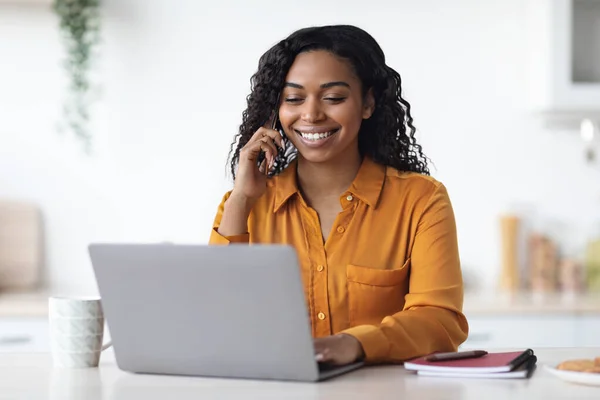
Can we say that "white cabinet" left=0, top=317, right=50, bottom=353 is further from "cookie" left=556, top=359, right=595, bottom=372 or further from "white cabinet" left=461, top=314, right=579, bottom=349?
"cookie" left=556, top=359, right=595, bottom=372

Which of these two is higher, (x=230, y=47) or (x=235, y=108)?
(x=230, y=47)

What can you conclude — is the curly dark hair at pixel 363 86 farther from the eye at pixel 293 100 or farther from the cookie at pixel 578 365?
the cookie at pixel 578 365

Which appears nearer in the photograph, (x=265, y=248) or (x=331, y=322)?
(x=265, y=248)

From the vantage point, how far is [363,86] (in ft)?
7.29

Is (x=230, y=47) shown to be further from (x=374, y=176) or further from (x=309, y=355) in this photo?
(x=309, y=355)

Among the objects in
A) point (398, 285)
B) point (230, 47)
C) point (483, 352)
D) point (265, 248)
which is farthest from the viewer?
point (230, 47)

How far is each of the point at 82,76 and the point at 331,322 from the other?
6.33ft

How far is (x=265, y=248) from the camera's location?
1450mm

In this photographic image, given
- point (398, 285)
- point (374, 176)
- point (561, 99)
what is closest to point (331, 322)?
point (398, 285)

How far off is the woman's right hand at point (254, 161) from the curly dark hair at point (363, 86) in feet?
0.44

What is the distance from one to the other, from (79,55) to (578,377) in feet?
8.49

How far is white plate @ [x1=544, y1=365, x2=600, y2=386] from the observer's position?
1480 mm

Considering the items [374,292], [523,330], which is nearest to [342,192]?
[374,292]

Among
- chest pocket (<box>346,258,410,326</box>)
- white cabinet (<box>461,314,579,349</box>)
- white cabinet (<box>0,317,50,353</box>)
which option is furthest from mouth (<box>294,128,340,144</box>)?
white cabinet (<box>0,317,50,353</box>)
